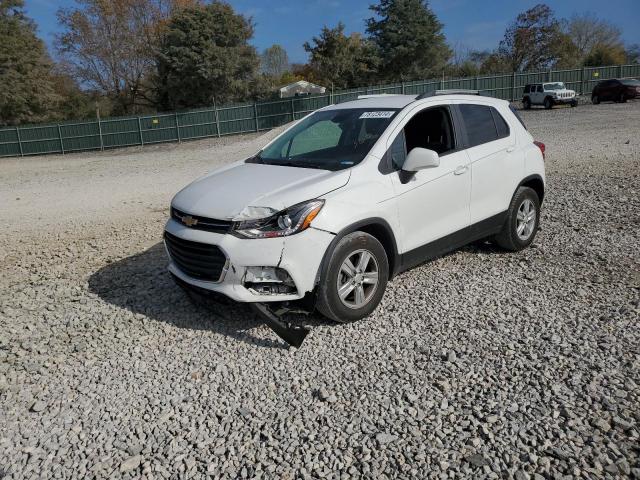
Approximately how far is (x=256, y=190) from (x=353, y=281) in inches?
42.0

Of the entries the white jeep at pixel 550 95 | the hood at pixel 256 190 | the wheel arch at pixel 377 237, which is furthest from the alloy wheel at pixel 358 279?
the white jeep at pixel 550 95

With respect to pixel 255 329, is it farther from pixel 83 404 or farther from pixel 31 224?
pixel 31 224

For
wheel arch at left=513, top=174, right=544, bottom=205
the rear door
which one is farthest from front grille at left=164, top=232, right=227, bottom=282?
wheel arch at left=513, top=174, right=544, bottom=205

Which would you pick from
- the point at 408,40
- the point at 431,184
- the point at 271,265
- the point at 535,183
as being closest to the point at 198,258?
the point at 271,265

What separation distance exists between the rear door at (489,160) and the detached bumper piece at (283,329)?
227cm

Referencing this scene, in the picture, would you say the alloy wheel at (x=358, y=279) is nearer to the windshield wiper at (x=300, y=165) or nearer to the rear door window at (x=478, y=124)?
the windshield wiper at (x=300, y=165)

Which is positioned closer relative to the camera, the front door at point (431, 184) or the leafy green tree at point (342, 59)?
the front door at point (431, 184)

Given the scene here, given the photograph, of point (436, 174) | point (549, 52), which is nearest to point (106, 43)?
point (549, 52)

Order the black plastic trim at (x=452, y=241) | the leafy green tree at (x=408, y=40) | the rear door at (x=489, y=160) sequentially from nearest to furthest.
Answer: the black plastic trim at (x=452, y=241), the rear door at (x=489, y=160), the leafy green tree at (x=408, y=40)

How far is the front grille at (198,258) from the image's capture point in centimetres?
388

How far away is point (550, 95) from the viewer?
31219mm

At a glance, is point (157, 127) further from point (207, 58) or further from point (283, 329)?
point (283, 329)

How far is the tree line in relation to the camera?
35562 millimetres

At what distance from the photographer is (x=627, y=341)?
3713 mm
